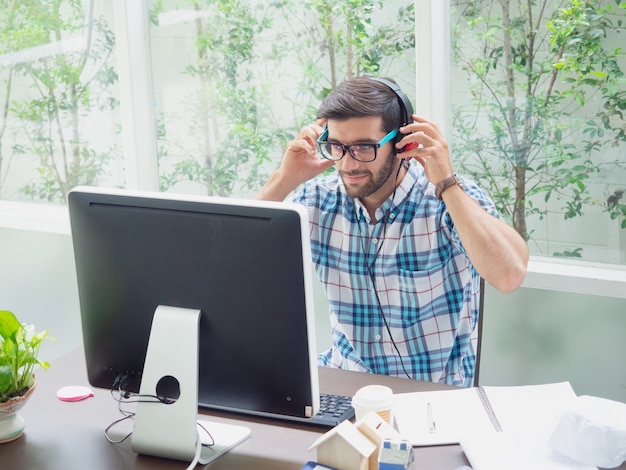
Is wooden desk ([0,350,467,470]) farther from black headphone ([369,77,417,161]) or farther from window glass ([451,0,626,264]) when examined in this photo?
window glass ([451,0,626,264])

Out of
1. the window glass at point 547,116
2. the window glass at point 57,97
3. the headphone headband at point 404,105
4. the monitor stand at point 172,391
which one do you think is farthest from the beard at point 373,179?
the window glass at point 57,97

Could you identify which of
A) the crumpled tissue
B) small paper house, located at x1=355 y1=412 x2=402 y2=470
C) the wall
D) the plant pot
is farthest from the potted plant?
the wall

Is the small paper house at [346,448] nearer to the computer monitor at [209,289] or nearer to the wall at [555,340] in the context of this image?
the computer monitor at [209,289]

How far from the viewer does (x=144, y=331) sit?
1589 mm

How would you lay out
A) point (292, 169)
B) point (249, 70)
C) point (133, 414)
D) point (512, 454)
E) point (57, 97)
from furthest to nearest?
1. point (57, 97)
2. point (249, 70)
3. point (292, 169)
4. point (133, 414)
5. point (512, 454)

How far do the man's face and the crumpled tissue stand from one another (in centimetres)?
85

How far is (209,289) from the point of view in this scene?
151 cm

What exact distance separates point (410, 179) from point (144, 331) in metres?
0.88

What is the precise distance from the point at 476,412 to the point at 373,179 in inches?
27.6

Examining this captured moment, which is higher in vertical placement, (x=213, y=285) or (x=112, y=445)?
(x=213, y=285)

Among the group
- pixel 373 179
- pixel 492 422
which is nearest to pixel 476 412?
pixel 492 422

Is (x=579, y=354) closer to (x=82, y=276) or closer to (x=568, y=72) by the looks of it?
(x=568, y=72)

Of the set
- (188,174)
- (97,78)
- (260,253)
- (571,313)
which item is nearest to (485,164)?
(571,313)

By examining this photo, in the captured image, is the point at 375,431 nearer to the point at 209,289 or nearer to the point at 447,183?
the point at 209,289
